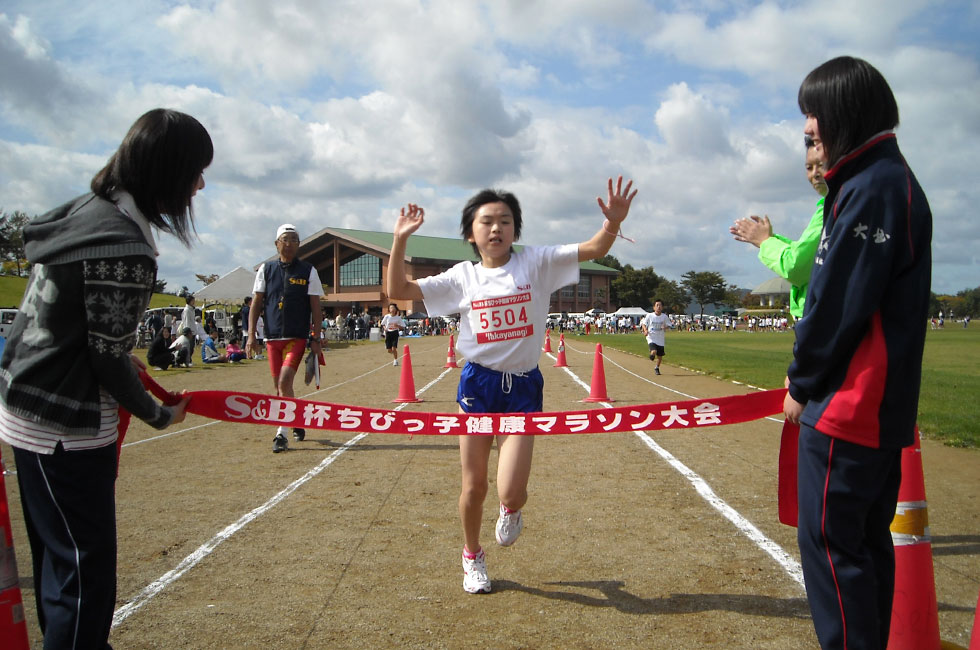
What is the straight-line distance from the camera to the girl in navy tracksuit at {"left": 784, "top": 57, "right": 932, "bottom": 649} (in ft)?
6.86

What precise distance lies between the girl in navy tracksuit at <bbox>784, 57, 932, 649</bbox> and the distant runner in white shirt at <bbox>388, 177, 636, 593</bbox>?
1675 millimetres

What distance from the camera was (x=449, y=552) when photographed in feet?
14.4

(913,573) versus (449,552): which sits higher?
(913,573)

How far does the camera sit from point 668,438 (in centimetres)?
A: 859

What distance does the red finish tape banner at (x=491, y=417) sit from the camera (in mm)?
3371

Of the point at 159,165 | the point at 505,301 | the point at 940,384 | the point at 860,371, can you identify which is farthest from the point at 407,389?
the point at 940,384

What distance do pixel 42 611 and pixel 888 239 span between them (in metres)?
2.93

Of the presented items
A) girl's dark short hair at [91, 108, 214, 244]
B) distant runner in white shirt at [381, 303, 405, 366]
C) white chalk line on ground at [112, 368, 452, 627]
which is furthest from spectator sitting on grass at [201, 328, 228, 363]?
girl's dark short hair at [91, 108, 214, 244]

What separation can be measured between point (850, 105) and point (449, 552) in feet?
11.2

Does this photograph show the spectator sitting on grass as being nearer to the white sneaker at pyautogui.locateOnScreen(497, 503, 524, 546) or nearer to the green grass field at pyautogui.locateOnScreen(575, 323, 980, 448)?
the green grass field at pyautogui.locateOnScreen(575, 323, 980, 448)

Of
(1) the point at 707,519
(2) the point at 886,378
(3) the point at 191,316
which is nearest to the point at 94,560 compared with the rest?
(2) the point at 886,378

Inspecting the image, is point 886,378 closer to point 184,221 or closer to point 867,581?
point 867,581

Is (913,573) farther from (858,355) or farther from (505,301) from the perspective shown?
(505,301)

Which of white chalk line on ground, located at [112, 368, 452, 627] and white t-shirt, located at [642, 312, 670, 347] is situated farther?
white t-shirt, located at [642, 312, 670, 347]
